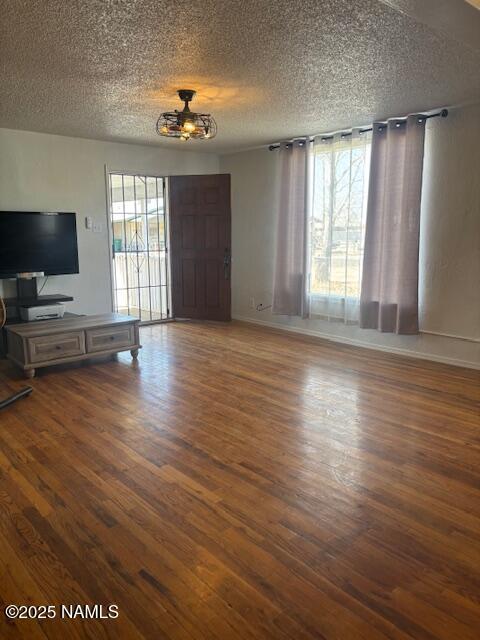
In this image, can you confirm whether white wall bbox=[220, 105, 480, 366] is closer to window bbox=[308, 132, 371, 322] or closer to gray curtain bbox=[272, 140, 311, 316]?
window bbox=[308, 132, 371, 322]

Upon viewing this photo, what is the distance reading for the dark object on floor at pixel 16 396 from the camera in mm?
3497

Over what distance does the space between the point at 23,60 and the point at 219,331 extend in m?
3.77

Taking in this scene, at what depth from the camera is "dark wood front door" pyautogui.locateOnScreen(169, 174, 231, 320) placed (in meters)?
6.43

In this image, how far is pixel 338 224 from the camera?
5.39 metres

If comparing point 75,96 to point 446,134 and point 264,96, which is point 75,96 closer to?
point 264,96

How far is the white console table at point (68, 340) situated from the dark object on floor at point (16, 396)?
0.43 metres

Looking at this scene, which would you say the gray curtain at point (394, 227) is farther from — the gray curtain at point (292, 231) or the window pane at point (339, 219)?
the gray curtain at point (292, 231)

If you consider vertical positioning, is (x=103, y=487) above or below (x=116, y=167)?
below

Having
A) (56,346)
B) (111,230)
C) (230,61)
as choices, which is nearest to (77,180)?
(111,230)

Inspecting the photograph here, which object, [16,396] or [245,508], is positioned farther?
[16,396]

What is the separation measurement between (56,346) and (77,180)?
2.32 m

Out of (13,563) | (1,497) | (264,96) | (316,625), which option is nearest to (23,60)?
(264,96)

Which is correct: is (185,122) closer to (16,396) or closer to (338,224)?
(338,224)

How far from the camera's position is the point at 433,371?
14.4 ft
